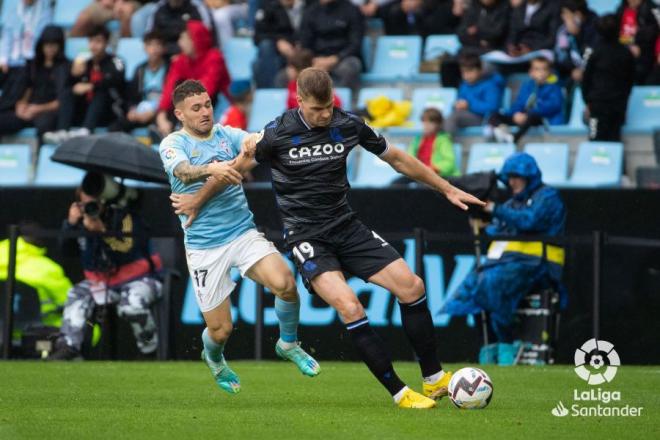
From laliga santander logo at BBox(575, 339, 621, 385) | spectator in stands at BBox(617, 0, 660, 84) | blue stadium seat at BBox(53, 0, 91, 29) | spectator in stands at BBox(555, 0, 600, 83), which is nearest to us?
laliga santander logo at BBox(575, 339, 621, 385)

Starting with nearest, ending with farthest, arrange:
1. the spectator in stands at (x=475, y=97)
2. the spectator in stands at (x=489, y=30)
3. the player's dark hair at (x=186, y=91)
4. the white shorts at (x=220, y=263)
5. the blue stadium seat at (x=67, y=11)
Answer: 1. the player's dark hair at (x=186, y=91)
2. the white shorts at (x=220, y=263)
3. the spectator in stands at (x=475, y=97)
4. the spectator in stands at (x=489, y=30)
5. the blue stadium seat at (x=67, y=11)

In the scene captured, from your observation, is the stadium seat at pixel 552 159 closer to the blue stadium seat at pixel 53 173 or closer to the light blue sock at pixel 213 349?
the blue stadium seat at pixel 53 173

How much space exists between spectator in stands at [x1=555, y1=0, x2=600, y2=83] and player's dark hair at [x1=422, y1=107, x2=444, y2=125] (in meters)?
2.15

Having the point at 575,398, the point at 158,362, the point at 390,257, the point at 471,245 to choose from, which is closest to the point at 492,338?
the point at 471,245

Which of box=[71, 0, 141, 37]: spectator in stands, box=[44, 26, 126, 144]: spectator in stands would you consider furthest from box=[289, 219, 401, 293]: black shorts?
box=[71, 0, 141, 37]: spectator in stands

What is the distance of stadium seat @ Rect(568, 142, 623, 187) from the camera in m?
16.2

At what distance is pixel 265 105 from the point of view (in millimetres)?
18438

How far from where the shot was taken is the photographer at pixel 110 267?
582 inches

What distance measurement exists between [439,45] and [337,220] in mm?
10012

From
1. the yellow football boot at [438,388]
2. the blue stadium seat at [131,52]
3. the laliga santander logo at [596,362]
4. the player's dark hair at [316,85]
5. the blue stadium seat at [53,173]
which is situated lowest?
the laliga santander logo at [596,362]

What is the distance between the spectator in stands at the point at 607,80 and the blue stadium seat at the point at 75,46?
818 centimetres

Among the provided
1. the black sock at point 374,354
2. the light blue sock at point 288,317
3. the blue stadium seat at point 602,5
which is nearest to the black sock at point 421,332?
the black sock at point 374,354

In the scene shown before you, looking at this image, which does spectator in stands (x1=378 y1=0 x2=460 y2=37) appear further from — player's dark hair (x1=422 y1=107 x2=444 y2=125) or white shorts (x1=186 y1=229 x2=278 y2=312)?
white shorts (x1=186 y1=229 x2=278 y2=312)

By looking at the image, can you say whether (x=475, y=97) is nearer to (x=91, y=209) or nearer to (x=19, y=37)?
(x=91, y=209)
